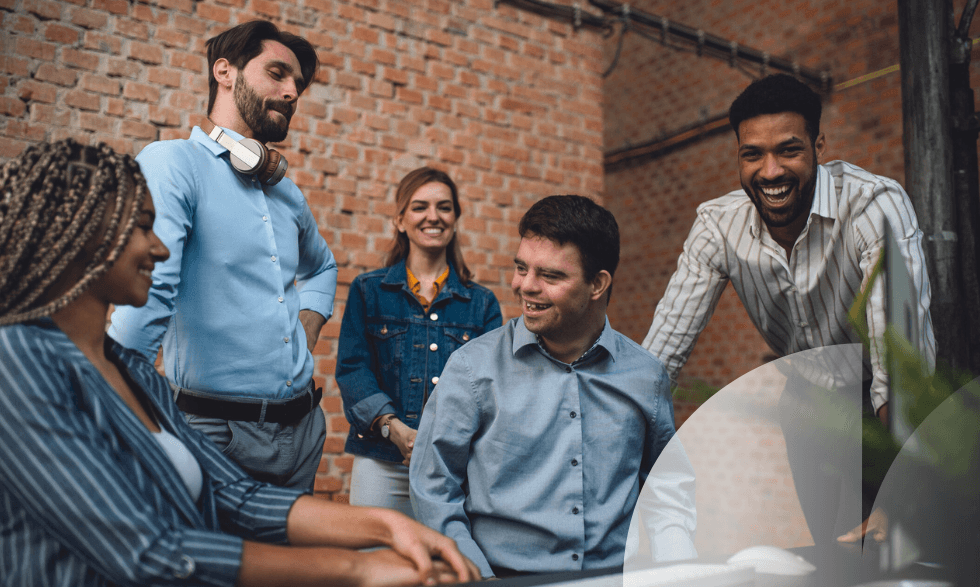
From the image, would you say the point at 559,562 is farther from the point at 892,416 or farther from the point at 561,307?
the point at 892,416

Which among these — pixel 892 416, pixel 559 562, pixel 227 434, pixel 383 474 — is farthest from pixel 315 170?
pixel 892 416

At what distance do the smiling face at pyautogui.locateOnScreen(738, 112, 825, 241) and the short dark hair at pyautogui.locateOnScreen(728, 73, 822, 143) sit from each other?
0.05ft

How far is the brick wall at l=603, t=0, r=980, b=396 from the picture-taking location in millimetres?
4953

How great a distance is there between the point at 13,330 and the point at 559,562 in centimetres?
105

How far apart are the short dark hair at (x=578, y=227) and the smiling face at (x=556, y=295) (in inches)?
0.7

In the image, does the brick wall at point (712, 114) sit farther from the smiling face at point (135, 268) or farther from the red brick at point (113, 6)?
the smiling face at point (135, 268)

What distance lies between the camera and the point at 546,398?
1549 mm

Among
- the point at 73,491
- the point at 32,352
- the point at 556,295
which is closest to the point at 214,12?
the point at 556,295

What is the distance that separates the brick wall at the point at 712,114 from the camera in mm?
4953

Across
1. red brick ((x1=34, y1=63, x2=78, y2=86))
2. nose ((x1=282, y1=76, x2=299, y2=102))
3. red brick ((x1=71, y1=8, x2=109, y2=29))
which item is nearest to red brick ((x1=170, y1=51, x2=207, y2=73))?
red brick ((x1=71, y1=8, x2=109, y2=29))

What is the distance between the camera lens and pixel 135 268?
92 centimetres

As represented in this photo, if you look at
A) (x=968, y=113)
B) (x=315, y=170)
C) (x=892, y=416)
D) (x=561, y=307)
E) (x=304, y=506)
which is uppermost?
(x=315, y=170)

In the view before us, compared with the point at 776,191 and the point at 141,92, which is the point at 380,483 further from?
the point at 141,92

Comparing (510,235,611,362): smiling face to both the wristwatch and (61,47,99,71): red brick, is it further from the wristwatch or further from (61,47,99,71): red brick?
(61,47,99,71): red brick
